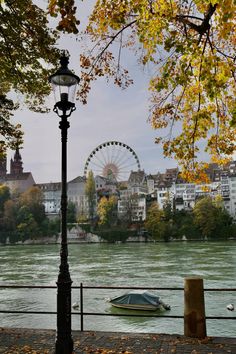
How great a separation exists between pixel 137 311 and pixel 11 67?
46.4ft

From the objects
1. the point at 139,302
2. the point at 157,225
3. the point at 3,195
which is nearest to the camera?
the point at 139,302

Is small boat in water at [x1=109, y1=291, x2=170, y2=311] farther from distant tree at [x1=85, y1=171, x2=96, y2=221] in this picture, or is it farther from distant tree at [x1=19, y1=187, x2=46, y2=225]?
distant tree at [x1=19, y1=187, x2=46, y2=225]

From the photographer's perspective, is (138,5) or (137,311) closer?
(138,5)

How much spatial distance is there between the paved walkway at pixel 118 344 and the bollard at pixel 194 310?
0.62 feet

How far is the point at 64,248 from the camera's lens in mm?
6555

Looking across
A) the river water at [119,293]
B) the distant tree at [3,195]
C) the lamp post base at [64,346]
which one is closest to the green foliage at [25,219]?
the distant tree at [3,195]

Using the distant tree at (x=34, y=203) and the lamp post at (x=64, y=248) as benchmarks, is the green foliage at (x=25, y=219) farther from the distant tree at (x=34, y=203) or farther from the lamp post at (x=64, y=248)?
the lamp post at (x=64, y=248)

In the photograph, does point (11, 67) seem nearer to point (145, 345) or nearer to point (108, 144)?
point (145, 345)

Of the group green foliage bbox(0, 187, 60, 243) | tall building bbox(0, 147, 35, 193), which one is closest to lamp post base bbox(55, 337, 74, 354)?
green foliage bbox(0, 187, 60, 243)

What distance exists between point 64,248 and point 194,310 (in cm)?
297

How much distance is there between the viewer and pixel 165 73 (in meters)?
7.00

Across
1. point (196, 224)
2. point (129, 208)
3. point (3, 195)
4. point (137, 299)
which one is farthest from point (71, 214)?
point (137, 299)

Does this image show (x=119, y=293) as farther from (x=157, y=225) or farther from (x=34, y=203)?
(x=34, y=203)

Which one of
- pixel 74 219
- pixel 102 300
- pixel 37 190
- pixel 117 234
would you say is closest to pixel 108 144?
pixel 117 234
